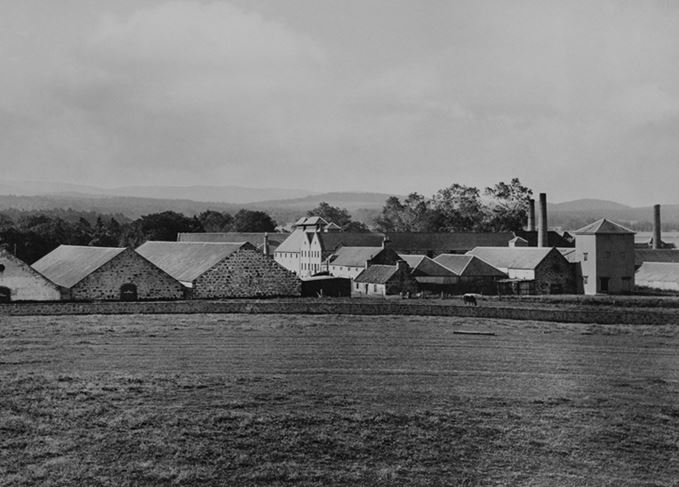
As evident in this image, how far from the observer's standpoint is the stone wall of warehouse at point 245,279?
1834 inches

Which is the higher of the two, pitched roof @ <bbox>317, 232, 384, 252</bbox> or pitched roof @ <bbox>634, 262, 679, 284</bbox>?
pitched roof @ <bbox>317, 232, 384, 252</bbox>

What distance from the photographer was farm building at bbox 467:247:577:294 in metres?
64.6

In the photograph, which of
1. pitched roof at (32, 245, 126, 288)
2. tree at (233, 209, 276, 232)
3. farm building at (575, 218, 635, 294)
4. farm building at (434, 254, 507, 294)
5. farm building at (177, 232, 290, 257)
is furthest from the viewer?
tree at (233, 209, 276, 232)

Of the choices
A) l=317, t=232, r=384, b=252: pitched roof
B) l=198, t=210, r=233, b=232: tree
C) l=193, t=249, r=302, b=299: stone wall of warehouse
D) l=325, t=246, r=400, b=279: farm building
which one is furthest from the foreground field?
l=198, t=210, r=233, b=232: tree

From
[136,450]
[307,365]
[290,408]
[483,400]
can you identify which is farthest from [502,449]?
[307,365]

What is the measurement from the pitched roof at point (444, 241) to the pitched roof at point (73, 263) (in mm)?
45886

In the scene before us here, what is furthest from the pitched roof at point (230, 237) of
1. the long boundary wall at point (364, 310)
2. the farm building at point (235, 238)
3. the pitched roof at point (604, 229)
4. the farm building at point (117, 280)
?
the long boundary wall at point (364, 310)

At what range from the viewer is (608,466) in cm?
1370

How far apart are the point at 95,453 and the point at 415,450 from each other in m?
5.76

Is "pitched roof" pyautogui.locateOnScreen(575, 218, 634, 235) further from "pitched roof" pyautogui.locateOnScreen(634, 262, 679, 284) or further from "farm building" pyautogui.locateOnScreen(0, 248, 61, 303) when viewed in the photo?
"farm building" pyautogui.locateOnScreen(0, 248, 61, 303)

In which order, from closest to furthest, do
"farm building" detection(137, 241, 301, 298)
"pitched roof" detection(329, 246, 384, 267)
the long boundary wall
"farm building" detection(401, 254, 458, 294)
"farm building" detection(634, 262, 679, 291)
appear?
the long boundary wall → "farm building" detection(137, 241, 301, 298) → "farm building" detection(401, 254, 458, 294) → "farm building" detection(634, 262, 679, 291) → "pitched roof" detection(329, 246, 384, 267)

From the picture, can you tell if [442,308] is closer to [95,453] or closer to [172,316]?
[172,316]

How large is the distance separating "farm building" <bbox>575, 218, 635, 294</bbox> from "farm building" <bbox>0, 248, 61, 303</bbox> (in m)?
42.1

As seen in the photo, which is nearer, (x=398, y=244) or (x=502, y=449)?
(x=502, y=449)
